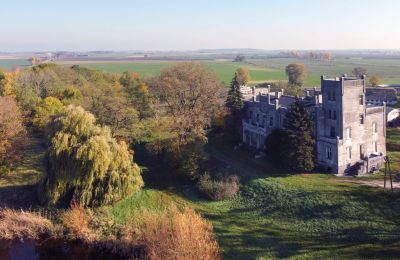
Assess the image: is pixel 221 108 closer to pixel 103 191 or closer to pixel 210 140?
pixel 210 140

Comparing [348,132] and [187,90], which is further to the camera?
[187,90]

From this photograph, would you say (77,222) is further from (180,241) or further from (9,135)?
(9,135)

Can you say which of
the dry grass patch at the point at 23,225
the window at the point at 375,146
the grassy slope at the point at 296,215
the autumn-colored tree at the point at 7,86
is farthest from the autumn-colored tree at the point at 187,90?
the dry grass patch at the point at 23,225

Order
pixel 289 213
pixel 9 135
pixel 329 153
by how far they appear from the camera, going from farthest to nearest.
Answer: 1. pixel 9 135
2. pixel 329 153
3. pixel 289 213

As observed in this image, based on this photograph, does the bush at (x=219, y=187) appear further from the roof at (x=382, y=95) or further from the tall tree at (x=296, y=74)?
the tall tree at (x=296, y=74)

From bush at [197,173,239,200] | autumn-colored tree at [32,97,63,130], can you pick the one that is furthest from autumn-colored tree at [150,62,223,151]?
bush at [197,173,239,200]

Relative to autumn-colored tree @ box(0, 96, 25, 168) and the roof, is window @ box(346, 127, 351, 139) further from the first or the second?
the roof

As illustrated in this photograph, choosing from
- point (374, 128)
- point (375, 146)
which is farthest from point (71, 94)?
point (375, 146)
